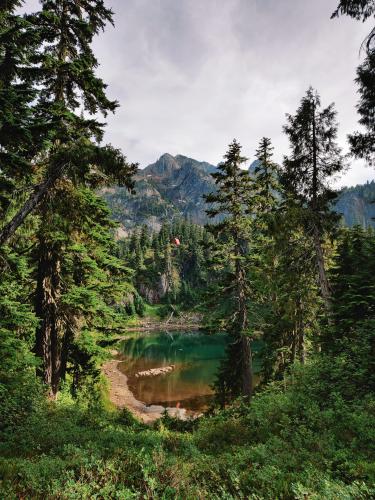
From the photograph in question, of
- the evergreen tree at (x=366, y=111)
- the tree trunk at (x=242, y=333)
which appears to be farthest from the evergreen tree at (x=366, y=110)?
the tree trunk at (x=242, y=333)

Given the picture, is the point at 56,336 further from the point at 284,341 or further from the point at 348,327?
the point at 284,341

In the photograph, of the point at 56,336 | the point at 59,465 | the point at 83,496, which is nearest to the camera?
the point at 83,496

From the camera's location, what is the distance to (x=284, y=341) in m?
20.2

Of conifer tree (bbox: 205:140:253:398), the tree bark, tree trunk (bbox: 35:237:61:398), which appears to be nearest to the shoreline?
conifer tree (bbox: 205:140:253:398)

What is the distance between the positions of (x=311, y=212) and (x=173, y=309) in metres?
88.3

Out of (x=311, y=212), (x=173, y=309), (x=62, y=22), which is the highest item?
(x=62, y=22)

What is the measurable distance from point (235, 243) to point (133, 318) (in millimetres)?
6929

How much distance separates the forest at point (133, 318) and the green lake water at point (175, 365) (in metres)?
10.0

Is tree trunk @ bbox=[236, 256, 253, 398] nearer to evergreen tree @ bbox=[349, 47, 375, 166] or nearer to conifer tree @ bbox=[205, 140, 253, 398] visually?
conifer tree @ bbox=[205, 140, 253, 398]

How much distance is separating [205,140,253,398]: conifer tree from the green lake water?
20.0ft

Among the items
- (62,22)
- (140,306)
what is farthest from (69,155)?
(140,306)

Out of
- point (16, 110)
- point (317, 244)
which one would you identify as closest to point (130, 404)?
point (317, 244)

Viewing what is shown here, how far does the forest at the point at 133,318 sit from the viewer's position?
16.8 feet

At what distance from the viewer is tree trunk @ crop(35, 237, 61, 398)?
1125 cm
